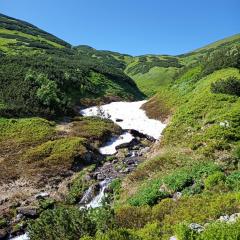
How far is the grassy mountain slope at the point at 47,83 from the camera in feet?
152

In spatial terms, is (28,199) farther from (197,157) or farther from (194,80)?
(194,80)

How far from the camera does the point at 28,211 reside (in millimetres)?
24844

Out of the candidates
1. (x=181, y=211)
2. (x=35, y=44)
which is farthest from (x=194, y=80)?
(x=35, y=44)

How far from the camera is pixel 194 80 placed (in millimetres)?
50281

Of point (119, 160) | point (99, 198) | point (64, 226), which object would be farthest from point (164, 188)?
point (119, 160)

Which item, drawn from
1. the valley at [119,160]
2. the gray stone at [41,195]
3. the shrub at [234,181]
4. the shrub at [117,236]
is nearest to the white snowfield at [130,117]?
the valley at [119,160]

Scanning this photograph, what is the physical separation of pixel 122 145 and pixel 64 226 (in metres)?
21.4

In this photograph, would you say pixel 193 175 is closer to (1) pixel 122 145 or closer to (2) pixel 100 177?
(2) pixel 100 177

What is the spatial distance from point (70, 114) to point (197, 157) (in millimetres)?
25676

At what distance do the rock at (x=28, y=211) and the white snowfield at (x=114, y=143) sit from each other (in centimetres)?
1143

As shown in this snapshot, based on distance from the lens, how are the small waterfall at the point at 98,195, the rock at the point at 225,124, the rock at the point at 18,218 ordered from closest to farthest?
the rock at the point at 18,218, the small waterfall at the point at 98,195, the rock at the point at 225,124

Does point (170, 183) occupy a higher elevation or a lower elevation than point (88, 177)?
higher

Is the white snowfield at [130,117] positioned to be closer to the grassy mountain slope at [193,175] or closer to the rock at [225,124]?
the grassy mountain slope at [193,175]

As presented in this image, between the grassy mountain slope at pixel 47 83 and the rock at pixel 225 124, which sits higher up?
the grassy mountain slope at pixel 47 83
